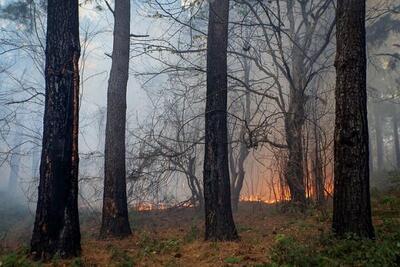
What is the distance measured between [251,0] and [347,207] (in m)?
9.58

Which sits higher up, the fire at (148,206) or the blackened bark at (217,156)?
the blackened bark at (217,156)

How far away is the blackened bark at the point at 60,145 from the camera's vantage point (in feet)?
22.0

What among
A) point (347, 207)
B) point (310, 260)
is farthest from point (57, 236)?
point (347, 207)

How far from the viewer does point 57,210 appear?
6.75 metres

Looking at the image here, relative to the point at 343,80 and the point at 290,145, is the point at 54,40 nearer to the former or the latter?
the point at 343,80

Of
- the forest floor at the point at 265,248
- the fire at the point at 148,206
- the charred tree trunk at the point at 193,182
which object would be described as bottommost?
the forest floor at the point at 265,248

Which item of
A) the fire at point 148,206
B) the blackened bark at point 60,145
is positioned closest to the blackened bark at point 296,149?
the fire at point 148,206

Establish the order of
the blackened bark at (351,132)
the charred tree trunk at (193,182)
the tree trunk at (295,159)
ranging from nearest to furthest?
the blackened bark at (351,132) → the tree trunk at (295,159) → the charred tree trunk at (193,182)

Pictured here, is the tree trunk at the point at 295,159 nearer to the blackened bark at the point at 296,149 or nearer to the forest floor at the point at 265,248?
the blackened bark at the point at 296,149

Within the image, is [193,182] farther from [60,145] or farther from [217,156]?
[60,145]

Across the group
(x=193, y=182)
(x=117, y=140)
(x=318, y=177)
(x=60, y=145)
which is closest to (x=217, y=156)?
(x=60, y=145)

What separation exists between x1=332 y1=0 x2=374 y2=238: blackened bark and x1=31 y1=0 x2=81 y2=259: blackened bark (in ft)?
15.9

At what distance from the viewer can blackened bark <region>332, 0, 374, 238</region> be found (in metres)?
6.48

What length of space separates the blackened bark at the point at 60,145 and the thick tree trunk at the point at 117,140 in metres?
2.90
